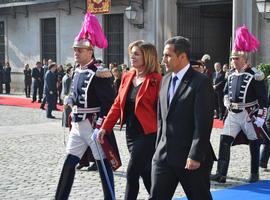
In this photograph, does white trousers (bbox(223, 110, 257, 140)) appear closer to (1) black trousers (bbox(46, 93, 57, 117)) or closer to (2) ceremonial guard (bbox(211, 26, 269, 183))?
(2) ceremonial guard (bbox(211, 26, 269, 183))

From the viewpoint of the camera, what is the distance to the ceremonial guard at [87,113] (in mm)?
6102

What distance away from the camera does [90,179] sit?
8.08 meters

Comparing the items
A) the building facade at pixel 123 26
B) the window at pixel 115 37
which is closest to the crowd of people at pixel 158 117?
the building facade at pixel 123 26

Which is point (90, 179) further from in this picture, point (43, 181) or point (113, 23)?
point (113, 23)

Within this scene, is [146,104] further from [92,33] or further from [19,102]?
[19,102]

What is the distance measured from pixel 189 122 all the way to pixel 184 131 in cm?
9

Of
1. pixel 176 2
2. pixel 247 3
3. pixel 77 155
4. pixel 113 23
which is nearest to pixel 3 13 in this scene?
pixel 113 23

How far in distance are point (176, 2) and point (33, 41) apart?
948 centimetres

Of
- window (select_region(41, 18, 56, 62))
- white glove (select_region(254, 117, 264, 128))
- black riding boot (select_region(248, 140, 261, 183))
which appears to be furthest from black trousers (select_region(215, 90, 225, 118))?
window (select_region(41, 18, 56, 62))

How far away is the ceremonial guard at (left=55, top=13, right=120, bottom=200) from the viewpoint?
20.0 ft

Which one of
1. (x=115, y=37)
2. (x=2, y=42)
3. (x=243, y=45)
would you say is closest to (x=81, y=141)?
(x=243, y=45)

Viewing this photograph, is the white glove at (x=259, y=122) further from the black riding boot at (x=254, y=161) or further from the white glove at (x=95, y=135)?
the white glove at (x=95, y=135)

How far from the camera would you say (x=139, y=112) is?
18.8 ft

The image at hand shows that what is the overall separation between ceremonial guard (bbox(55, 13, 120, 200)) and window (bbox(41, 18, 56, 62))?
68.7ft
